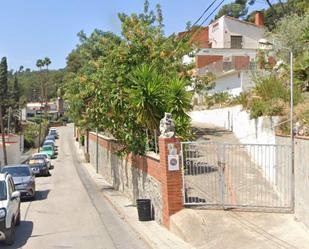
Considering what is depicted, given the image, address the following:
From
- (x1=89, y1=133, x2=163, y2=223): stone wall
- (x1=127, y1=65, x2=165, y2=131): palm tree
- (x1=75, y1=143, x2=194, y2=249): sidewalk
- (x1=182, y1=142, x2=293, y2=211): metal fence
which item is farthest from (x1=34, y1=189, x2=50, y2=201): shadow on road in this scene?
(x1=182, y1=142, x2=293, y2=211): metal fence

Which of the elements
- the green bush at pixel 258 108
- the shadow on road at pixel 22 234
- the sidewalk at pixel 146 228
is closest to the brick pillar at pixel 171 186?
the sidewalk at pixel 146 228

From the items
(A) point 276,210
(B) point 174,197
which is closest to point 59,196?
(B) point 174,197

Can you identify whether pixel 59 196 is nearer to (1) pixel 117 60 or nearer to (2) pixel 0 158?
(1) pixel 117 60

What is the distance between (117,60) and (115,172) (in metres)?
7.84

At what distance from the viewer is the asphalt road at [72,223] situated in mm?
15120

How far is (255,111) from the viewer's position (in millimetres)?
22625

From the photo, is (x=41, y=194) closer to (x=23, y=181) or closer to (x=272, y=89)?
(x=23, y=181)

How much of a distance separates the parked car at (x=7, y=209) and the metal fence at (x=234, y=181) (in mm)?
4935

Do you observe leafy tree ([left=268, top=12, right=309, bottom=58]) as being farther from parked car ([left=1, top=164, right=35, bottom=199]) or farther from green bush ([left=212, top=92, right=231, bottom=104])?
parked car ([left=1, top=164, right=35, bottom=199])

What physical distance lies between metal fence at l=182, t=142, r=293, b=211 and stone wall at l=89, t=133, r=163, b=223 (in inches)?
60.6

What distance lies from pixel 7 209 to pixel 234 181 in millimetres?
6640

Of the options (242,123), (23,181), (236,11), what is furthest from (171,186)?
(236,11)

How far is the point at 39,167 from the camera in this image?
142 ft

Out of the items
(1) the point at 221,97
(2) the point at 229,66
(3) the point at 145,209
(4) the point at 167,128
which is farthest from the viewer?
(2) the point at 229,66
